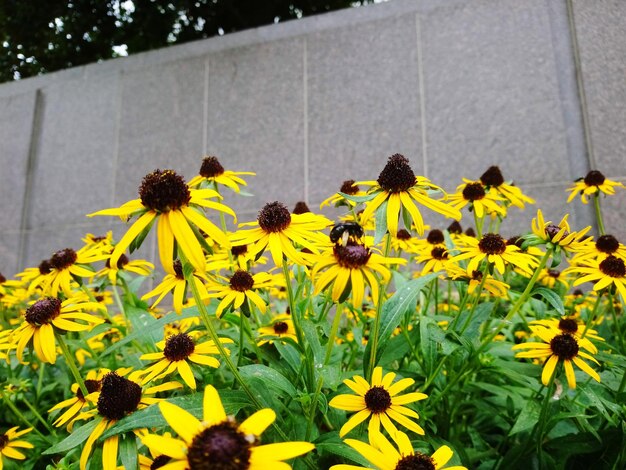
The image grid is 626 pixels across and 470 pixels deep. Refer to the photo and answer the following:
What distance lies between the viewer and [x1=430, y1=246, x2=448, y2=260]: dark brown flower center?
4.64 ft

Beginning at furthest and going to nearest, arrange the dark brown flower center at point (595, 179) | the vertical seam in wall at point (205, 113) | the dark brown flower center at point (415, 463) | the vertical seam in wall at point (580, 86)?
the vertical seam in wall at point (205, 113) → the vertical seam in wall at point (580, 86) → the dark brown flower center at point (595, 179) → the dark brown flower center at point (415, 463)

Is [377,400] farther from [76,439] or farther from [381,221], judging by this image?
[76,439]

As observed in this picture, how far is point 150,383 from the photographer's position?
918 millimetres

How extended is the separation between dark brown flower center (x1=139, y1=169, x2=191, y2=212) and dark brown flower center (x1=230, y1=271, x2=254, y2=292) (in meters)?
0.34

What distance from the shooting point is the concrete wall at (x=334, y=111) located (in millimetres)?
3443

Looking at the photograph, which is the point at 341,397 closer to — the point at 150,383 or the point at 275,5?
the point at 150,383

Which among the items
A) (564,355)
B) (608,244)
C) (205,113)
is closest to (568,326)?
(564,355)

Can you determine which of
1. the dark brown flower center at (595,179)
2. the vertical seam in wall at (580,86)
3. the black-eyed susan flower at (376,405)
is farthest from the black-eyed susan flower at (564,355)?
the vertical seam in wall at (580,86)

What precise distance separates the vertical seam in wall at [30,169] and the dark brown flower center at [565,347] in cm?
499

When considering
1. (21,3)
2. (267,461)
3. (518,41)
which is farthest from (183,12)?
(267,461)

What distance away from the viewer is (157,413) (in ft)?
2.32

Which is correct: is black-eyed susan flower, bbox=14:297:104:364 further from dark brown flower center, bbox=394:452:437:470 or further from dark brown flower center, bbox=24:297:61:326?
dark brown flower center, bbox=394:452:437:470

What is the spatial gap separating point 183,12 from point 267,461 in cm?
716

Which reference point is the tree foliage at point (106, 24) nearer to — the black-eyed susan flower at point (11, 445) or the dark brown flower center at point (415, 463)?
the black-eyed susan flower at point (11, 445)
